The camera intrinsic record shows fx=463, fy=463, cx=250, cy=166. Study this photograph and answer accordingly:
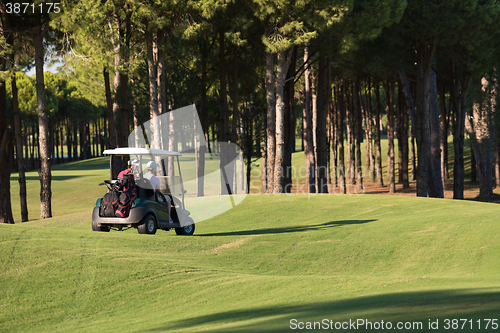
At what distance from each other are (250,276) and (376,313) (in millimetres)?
3457

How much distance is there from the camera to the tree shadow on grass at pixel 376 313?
4.62 m

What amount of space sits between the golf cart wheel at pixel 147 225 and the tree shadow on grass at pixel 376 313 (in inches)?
214

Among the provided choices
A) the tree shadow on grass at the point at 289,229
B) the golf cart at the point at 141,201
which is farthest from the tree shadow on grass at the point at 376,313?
the tree shadow on grass at the point at 289,229

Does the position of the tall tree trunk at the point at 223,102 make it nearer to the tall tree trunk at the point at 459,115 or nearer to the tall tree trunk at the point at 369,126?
the tall tree trunk at the point at 369,126

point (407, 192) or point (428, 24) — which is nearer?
point (428, 24)

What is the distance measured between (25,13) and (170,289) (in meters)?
17.1

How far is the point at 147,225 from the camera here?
1115cm

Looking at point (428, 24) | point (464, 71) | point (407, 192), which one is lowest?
point (407, 192)

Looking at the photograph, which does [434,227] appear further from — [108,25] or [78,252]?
[108,25]

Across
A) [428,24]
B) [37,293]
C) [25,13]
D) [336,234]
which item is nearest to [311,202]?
[336,234]

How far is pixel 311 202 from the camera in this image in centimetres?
1911

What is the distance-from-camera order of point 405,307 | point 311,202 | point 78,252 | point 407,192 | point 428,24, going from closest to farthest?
1. point 405,307
2. point 78,252
3. point 311,202
4. point 428,24
5. point 407,192

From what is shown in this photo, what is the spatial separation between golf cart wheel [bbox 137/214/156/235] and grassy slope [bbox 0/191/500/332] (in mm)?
266

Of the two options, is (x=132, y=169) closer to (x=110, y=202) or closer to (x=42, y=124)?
(x=110, y=202)
